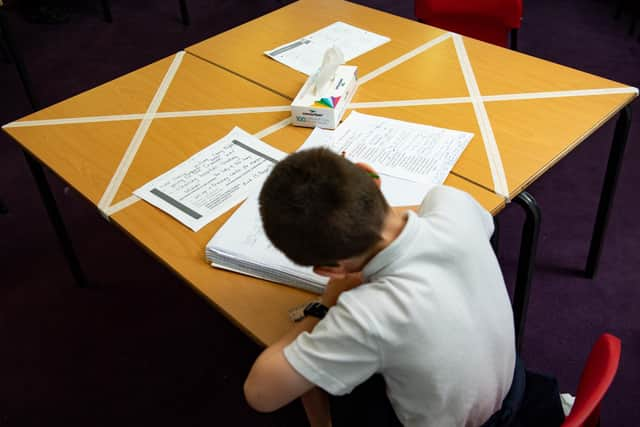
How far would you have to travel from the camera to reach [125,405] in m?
1.80

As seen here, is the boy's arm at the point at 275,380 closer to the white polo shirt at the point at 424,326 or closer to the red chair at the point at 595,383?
the white polo shirt at the point at 424,326

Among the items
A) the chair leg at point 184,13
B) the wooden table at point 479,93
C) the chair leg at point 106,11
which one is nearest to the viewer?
the wooden table at point 479,93

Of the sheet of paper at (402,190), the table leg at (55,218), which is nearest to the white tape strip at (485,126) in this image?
the sheet of paper at (402,190)

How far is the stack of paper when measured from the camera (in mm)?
1119

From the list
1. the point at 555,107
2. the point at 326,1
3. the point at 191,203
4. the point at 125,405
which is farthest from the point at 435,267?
the point at 326,1

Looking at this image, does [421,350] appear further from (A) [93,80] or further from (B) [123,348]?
(A) [93,80]

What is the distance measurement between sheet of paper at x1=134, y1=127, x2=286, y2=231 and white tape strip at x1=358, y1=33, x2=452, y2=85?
44 centimetres

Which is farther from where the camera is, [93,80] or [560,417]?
[93,80]

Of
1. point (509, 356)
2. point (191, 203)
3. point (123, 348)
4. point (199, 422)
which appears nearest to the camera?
point (509, 356)

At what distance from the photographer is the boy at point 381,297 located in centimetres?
85

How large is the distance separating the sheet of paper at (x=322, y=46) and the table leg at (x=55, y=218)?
79cm

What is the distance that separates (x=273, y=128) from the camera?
1564mm

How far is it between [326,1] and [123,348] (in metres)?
1.44

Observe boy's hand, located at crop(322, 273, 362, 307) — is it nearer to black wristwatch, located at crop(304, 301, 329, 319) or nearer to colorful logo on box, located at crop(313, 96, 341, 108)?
black wristwatch, located at crop(304, 301, 329, 319)
